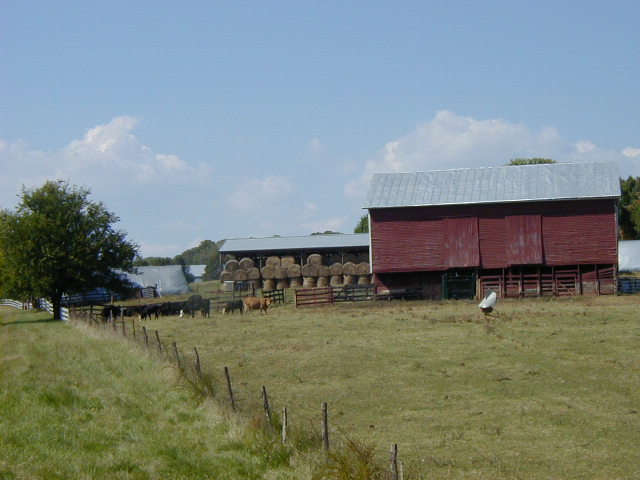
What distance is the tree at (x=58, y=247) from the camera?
4862 centimetres

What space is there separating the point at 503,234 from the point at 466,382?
30.2 meters

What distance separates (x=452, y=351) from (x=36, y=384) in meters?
10.8

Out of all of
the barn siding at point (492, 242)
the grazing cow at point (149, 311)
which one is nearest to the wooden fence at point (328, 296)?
the barn siding at point (492, 242)

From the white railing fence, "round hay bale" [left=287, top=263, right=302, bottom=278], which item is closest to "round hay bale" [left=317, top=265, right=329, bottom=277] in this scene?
"round hay bale" [left=287, top=263, right=302, bottom=278]

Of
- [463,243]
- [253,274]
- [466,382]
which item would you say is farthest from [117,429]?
[253,274]

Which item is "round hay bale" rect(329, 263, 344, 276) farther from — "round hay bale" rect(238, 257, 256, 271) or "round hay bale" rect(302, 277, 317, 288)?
"round hay bale" rect(238, 257, 256, 271)

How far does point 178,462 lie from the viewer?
1184cm

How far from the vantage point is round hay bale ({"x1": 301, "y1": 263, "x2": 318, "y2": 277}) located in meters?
69.1

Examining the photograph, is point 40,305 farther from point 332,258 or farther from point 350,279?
point 350,279

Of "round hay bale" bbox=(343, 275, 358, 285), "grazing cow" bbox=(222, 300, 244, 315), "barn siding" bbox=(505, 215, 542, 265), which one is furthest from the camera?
"round hay bale" bbox=(343, 275, 358, 285)

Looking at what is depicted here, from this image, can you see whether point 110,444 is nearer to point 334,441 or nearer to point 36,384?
point 334,441

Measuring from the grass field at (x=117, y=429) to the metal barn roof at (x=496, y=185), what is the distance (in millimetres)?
28913

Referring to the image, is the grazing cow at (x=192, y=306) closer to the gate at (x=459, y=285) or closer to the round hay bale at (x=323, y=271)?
the gate at (x=459, y=285)

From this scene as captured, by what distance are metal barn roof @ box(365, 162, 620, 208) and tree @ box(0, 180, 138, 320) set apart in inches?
647
